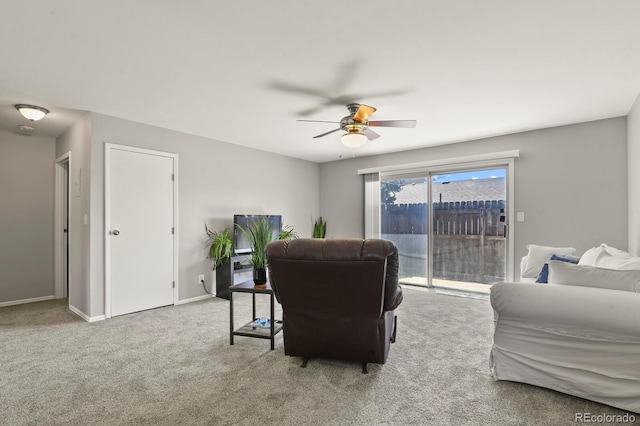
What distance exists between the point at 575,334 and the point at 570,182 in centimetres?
284

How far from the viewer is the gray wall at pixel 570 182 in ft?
12.2

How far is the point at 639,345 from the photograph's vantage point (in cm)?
174

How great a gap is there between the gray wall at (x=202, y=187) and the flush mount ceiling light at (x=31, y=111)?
18.5 inches

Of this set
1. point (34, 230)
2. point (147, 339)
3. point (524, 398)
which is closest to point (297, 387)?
point (524, 398)

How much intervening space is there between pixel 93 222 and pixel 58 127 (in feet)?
5.10

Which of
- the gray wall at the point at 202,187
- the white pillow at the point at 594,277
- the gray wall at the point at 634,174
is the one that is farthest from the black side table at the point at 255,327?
the gray wall at the point at 634,174

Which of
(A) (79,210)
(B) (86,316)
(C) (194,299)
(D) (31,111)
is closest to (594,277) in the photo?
(C) (194,299)

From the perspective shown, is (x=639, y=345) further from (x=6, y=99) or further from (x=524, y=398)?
(x=6, y=99)

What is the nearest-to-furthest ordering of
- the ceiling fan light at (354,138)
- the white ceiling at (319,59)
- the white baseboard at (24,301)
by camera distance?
the white ceiling at (319,59), the ceiling fan light at (354,138), the white baseboard at (24,301)

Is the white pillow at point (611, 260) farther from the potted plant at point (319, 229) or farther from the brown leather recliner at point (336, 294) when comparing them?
the potted plant at point (319, 229)

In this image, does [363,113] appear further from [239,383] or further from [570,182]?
[570,182]

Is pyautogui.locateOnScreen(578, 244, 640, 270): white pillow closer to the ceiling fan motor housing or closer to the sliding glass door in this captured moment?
the sliding glass door

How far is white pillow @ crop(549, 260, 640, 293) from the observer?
1931 millimetres

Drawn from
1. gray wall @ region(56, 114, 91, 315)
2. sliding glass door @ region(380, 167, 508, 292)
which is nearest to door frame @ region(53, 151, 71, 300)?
gray wall @ region(56, 114, 91, 315)
